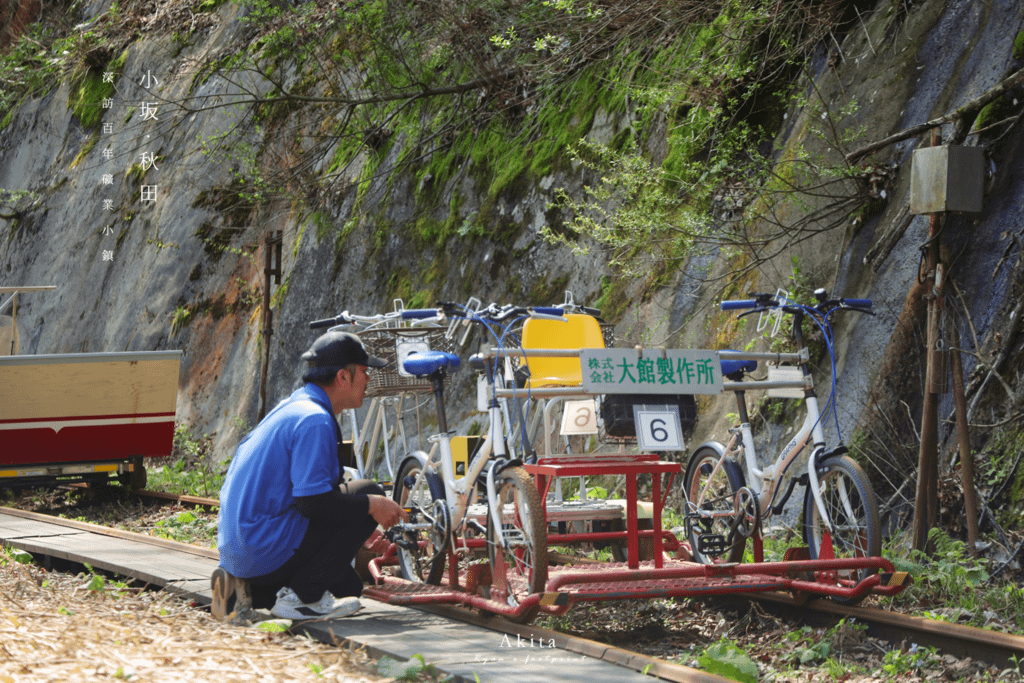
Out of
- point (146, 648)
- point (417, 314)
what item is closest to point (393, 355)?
point (417, 314)

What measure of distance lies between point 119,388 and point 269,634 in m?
7.72

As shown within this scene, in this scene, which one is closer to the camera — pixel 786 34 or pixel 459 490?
pixel 459 490

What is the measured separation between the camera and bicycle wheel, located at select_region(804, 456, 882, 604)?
492 cm

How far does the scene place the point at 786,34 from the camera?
924cm

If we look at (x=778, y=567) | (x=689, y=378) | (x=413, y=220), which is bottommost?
(x=778, y=567)

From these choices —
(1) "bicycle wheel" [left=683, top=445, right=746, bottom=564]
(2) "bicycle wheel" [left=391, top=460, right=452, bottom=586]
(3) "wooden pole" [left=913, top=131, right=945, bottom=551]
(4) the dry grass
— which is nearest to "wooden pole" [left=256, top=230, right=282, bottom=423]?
(2) "bicycle wheel" [left=391, top=460, right=452, bottom=586]

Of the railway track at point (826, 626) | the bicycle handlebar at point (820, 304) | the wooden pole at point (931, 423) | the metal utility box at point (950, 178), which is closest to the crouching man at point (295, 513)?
the railway track at point (826, 626)

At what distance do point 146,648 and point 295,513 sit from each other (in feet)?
3.02

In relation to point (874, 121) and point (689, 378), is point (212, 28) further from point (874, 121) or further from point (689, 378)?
point (689, 378)

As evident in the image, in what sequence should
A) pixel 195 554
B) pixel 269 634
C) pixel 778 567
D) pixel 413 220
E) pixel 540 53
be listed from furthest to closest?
1. pixel 413 220
2. pixel 540 53
3. pixel 195 554
4. pixel 778 567
5. pixel 269 634

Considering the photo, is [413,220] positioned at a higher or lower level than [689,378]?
higher

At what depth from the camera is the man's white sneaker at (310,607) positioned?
4.61 m

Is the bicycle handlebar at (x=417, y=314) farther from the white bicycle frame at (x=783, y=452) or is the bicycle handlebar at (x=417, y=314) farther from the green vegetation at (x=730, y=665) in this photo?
the green vegetation at (x=730, y=665)

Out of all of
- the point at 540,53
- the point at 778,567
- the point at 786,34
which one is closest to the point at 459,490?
the point at 778,567
